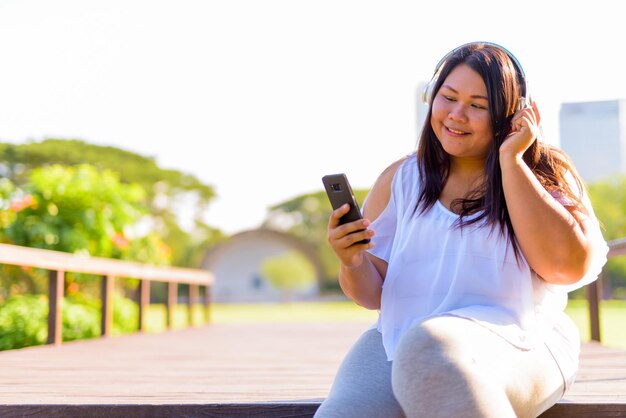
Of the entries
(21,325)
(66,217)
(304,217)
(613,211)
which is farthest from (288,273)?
(21,325)

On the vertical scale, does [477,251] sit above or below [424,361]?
above

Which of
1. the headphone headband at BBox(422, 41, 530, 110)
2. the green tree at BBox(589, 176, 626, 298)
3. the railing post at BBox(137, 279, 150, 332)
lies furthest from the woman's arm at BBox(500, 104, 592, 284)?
the green tree at BBox(589, 176, 626, 298)

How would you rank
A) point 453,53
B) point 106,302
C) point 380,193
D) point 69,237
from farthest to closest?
point 69,237, point 106,302, point 380,193, point 453,53

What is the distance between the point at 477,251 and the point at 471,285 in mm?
72

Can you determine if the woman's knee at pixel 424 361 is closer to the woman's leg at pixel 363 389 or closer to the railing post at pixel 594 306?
the woman's leg at pixel 363 389

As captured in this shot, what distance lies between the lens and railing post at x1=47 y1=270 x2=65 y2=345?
13.8 ft

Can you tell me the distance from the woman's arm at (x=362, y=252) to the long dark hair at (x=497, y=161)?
142 mm

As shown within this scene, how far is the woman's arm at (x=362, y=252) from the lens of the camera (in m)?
1.65

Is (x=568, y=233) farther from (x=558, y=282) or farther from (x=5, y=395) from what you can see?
(x=5, y=395)

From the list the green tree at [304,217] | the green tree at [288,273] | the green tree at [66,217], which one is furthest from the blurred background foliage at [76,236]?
the green tree at [304,217]

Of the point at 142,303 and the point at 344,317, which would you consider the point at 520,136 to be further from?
the point at 344,317

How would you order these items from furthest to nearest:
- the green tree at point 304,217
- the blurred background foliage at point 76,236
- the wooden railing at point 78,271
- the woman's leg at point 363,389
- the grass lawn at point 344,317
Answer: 1. the green tree at point 304,217
2. the grass lawn at point 344,317
3. the blurred background foliage at point 76,236
4. the wooden railing at point 78,271
5. the woman's leg at point 363,389

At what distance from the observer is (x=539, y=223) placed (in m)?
1.55

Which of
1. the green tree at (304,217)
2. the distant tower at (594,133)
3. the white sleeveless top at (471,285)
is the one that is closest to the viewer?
the white sleeveless top at (471,285)
